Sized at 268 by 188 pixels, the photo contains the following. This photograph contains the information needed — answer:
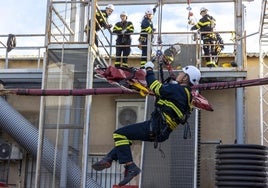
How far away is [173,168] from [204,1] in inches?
202

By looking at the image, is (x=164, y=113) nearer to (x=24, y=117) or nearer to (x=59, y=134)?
(x=59, y=134)

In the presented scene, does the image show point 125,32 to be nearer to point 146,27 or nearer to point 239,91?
point 146,27

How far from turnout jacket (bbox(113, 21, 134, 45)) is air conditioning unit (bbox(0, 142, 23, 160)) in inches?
162

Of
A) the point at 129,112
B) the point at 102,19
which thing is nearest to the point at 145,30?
the point at 102,19

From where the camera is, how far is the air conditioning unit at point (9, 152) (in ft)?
50.8

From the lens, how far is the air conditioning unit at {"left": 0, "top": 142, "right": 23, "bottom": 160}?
1548 cm

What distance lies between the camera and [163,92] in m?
7.72

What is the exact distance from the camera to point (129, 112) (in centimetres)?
1576

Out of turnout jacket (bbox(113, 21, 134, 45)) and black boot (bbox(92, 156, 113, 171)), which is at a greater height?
turnout jacket (bbox(113, 21, 134, 45))

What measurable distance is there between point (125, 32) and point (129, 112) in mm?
2211

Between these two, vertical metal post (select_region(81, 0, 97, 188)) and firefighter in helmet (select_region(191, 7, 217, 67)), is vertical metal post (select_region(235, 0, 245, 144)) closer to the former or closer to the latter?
firefighter in helmet (select_region(191, 7, 217, 67))

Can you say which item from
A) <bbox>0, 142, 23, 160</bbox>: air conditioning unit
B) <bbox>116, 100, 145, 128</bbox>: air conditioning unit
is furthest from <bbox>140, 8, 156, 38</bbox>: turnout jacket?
<bbox>0, 142, 23, 160</bbox>: air conditioning unit

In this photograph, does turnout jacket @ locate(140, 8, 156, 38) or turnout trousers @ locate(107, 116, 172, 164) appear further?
turnout jacket @ locate(140, 8, 156, 38)

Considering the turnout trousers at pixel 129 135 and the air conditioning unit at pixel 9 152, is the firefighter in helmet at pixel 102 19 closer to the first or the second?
the air conditioning unit at pixel 9 152
